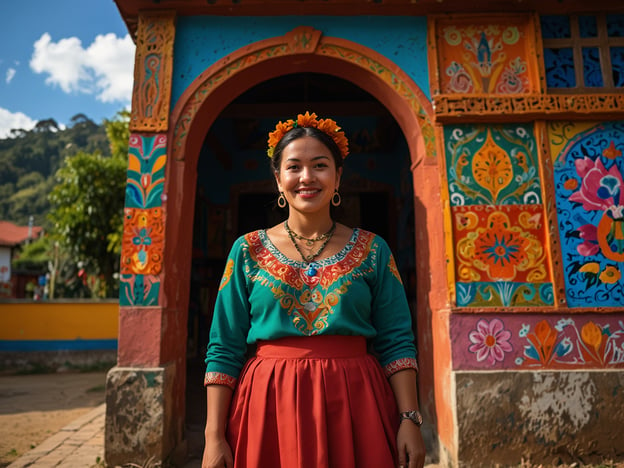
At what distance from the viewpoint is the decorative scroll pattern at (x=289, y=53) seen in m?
3.74

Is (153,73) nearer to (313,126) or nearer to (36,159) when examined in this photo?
(313,126)

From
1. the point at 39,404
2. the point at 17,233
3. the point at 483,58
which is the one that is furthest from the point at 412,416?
the point at 17,233

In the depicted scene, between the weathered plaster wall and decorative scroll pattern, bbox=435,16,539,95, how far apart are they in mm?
2484

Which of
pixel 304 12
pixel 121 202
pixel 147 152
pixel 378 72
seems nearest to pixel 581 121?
pixel 378 72

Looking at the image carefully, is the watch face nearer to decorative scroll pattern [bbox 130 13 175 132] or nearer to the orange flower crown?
the orange flower crown

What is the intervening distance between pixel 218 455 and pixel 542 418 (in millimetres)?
2888

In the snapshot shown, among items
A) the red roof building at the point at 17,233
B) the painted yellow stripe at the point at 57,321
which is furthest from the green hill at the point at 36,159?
the painted yellow stripe at the point at 57,321

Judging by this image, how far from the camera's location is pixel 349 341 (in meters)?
1.49

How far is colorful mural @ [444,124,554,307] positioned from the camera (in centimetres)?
343

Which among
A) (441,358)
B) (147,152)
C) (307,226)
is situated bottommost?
(441,358)

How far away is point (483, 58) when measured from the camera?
3.78 meters

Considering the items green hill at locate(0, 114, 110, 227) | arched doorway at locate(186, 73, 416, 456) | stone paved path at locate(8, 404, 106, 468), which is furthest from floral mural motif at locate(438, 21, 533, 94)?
green hill at locate(0, 114, 110, 227)

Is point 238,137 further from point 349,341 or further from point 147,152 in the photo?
point 349,341

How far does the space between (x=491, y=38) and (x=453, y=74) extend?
1.68 feet
